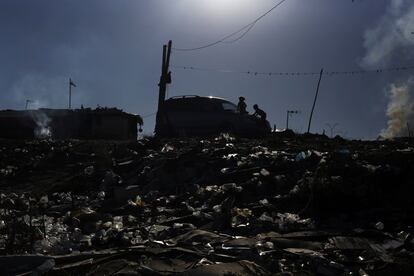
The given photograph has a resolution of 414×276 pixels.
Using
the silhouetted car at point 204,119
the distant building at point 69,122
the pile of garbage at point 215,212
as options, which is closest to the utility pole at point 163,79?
the silhouetted car at point 204,119

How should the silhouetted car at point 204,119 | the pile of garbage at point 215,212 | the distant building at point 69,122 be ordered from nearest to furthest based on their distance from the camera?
the pile of garbage at point 215,212
the silhouetted car at point 204,119
the distant building at point 69,122

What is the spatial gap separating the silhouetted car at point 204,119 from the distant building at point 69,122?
9759mm

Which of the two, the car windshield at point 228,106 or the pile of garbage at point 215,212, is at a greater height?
the car windshield at point 228,106

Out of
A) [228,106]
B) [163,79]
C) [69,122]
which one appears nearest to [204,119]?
[228,106]

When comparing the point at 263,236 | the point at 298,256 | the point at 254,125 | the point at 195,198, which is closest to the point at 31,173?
the point at 195,198

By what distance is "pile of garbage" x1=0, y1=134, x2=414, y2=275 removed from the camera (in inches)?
213

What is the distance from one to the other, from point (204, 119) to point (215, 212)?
907 centimetres

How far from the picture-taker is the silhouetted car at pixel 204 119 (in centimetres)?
1628

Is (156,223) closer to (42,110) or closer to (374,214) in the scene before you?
(374,214)

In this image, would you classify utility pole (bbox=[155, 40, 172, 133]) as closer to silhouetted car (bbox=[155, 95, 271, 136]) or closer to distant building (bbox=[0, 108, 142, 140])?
silhouetted car (bbox=[155, 95, 271, 136])

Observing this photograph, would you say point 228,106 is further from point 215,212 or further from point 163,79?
point 215,212

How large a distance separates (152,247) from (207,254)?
659 mm

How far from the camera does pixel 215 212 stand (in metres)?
7.63

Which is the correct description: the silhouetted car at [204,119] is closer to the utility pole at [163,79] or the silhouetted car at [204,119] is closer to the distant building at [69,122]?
the utility pole at [163,79]
